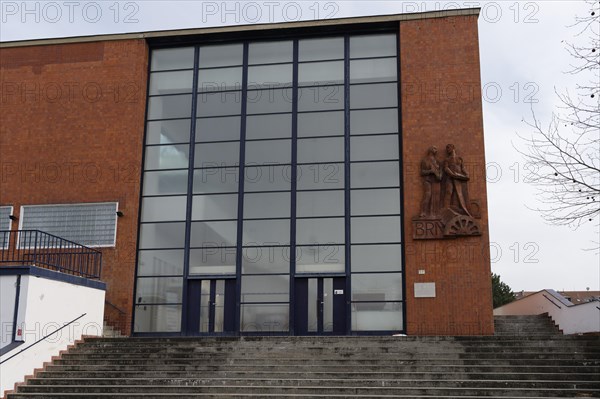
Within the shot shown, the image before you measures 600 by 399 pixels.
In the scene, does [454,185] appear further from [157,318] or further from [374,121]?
[157,318]

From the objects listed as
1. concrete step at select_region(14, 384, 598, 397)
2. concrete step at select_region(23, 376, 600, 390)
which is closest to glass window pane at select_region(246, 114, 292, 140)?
concrete step at select_region(23, 376, 600, 390)

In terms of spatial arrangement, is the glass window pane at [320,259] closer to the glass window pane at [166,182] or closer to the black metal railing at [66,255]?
the glass window pane at [166,182]

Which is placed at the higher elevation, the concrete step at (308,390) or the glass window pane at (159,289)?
the glass window pane at (159,289)

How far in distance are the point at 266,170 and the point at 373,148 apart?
3.03 meters

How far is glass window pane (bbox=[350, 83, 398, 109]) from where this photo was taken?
20.0 meters

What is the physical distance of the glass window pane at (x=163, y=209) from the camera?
794 inches

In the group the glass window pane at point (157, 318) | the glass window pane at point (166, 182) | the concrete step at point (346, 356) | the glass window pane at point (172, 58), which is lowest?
the concrete step at point (346, 356)

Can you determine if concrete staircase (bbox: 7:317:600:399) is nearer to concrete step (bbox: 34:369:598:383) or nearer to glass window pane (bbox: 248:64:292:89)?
concrete step (bbox: 34:369:598:383)

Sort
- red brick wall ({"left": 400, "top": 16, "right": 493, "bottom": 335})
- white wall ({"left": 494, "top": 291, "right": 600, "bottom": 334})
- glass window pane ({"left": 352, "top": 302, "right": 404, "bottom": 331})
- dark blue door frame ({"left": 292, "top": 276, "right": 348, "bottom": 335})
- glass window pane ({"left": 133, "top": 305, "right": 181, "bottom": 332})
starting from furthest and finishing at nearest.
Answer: glass window pane ({"left": 133, "top": 305, "right": 181, "bottom": 332}) → dark blue door frame ({"left": 292, "top": 276, "right": 348, "bottom": 335}) → glass window pane ({"left": 352, "top": 302, "right": 404, "bottom": 331}) → red brick wall ({"left": 400, "top": 16, "right": 493, "bottom": 335}) → white wall ({"left": 494, "top": 291, "right": 600, "bottom": 334})

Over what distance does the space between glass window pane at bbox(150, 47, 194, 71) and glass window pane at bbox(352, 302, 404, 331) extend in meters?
8.79

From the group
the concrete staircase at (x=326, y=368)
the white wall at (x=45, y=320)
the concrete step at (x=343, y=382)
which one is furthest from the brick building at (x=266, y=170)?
the concrete step at (x=343, y=382)

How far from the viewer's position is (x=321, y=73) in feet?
67.6

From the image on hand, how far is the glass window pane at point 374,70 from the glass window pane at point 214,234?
5427 millimetres

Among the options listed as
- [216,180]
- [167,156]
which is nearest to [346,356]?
[216,180]
